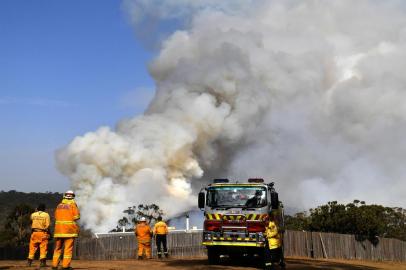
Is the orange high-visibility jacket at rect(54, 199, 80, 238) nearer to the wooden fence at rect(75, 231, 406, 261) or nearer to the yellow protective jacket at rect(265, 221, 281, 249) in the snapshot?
the yellow protective jacket at rect(265, 221, 281, 249)

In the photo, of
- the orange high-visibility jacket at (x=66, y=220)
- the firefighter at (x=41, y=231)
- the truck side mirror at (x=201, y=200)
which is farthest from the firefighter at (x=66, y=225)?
the truck side mirror at (x=201, y=200)

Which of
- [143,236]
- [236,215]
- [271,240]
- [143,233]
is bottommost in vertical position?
[271,240]

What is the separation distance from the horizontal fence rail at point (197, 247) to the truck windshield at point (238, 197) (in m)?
11.8

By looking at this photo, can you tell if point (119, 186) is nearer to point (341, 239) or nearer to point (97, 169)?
point (97, 169)

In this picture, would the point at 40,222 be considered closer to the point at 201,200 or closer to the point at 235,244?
the point at 201,200

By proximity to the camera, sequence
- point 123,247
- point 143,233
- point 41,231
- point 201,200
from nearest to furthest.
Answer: point 41,231
point 201,200
point 143,233
point 123,247

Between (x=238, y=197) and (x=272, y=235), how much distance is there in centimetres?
227

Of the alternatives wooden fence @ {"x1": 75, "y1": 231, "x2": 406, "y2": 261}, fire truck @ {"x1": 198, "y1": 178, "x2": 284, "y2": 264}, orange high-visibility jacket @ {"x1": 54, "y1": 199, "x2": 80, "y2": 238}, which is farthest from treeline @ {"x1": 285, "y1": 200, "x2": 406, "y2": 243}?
orange high-visibility jacket @ {"x1": 54, "y1": 199, "x2": 80, "y2": 238}

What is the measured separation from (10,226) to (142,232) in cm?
3467

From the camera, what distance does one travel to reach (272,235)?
18500 mm

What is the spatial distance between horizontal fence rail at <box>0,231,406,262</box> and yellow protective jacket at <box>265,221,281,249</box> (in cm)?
1356

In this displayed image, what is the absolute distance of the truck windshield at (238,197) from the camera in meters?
19.9

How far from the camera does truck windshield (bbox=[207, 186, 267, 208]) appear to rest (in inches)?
785

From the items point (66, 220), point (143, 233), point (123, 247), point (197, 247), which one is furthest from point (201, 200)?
point (197, 247)
